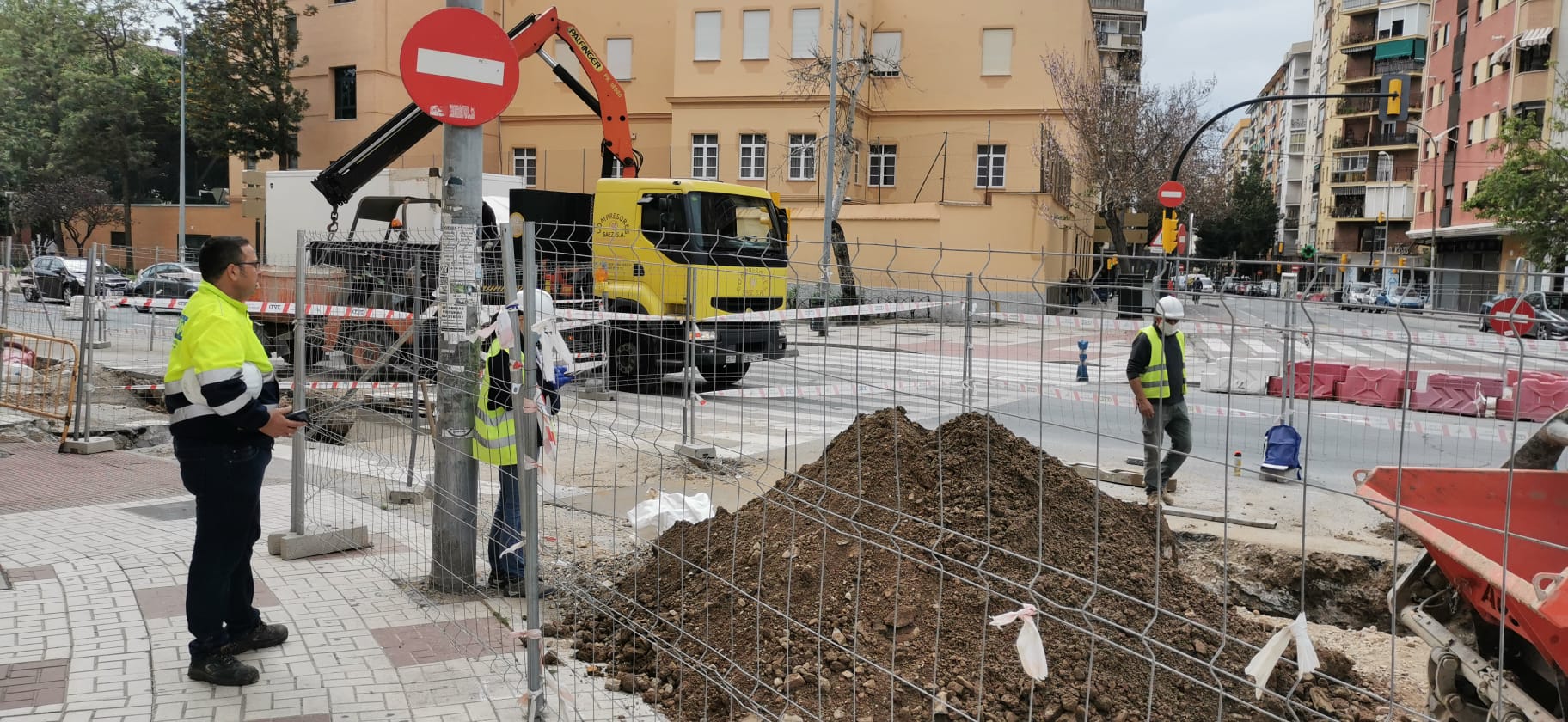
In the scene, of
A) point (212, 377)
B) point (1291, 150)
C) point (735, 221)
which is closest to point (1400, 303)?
point (212, 377)

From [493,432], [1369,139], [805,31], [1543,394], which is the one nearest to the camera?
[493,432]

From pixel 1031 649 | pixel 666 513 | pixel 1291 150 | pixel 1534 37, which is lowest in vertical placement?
pixel 666 513

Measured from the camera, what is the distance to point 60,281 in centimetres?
1950

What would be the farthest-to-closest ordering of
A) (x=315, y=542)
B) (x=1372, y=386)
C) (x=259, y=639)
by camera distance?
1. (x=1372, y=386)
2. (x=315, y=542)
3. (x=259, y=639)

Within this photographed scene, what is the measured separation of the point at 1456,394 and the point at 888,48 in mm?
29207

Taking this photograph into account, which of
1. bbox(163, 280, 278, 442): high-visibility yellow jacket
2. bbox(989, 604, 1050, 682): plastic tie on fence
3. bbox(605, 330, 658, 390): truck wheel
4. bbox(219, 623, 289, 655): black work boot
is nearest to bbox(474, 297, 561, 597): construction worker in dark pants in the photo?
bbox(605, 330, 658, 390): truck wheel

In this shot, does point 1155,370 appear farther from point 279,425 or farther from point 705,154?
point 705,154

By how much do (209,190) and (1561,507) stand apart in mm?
49428

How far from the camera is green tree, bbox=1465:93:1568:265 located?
30000 millimetres

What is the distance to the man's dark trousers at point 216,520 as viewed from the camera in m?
4.24

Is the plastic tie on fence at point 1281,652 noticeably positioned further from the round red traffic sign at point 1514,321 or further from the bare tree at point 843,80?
the bare tree at point 843,80

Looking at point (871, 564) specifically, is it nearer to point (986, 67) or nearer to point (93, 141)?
point (986, 67)

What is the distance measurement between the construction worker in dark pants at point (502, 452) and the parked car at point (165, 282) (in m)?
17.7

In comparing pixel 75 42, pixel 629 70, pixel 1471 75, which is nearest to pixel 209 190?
pixel 75 42
